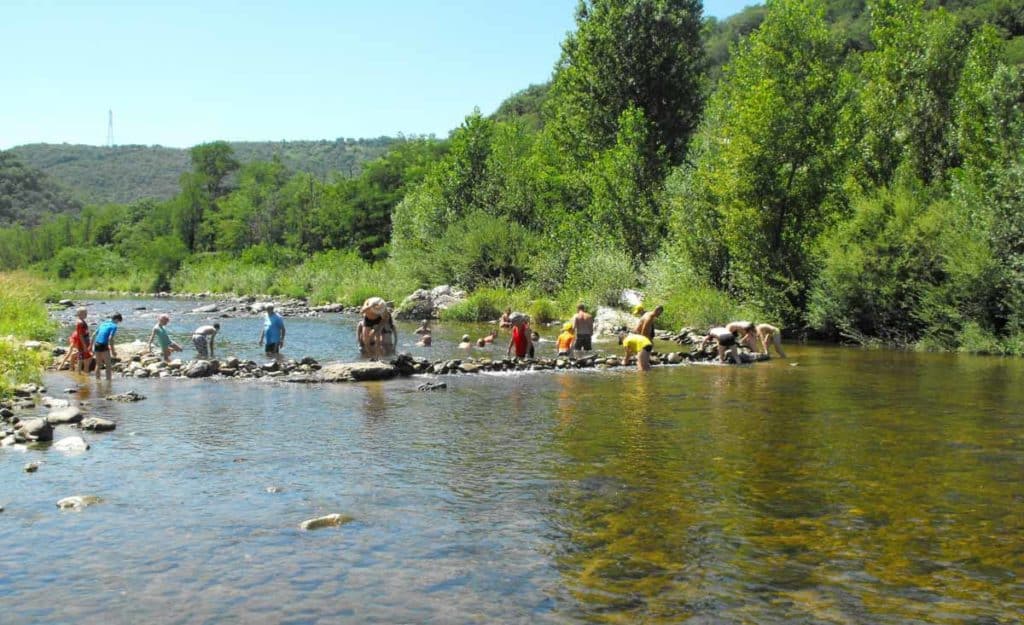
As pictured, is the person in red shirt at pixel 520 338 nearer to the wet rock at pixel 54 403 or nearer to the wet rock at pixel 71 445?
the wet rock at pixel 54 403

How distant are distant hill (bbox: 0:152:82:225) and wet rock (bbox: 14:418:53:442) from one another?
165m

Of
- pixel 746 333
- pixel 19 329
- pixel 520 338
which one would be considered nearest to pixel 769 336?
pixel 746 333

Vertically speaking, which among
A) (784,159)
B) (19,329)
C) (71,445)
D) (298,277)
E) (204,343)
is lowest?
(71,445)

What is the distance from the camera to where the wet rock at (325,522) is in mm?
9672

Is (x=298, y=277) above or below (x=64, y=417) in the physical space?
above

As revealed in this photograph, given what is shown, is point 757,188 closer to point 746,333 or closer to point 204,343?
point 746,333

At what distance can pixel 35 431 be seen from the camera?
45.9 feet

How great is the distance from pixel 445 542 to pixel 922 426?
992 cm

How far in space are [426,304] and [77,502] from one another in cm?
4248

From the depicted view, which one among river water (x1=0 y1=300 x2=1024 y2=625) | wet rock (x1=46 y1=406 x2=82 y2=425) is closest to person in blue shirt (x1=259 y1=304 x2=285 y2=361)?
river water (x1=0 y1=300 x2=1024 y2=625)

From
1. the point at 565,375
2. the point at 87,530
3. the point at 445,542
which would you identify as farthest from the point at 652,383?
the point at 87,530

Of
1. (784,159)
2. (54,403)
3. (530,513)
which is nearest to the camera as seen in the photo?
(530,513)

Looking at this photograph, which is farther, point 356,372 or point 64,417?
point 356,372

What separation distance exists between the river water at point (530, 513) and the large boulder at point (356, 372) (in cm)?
342
